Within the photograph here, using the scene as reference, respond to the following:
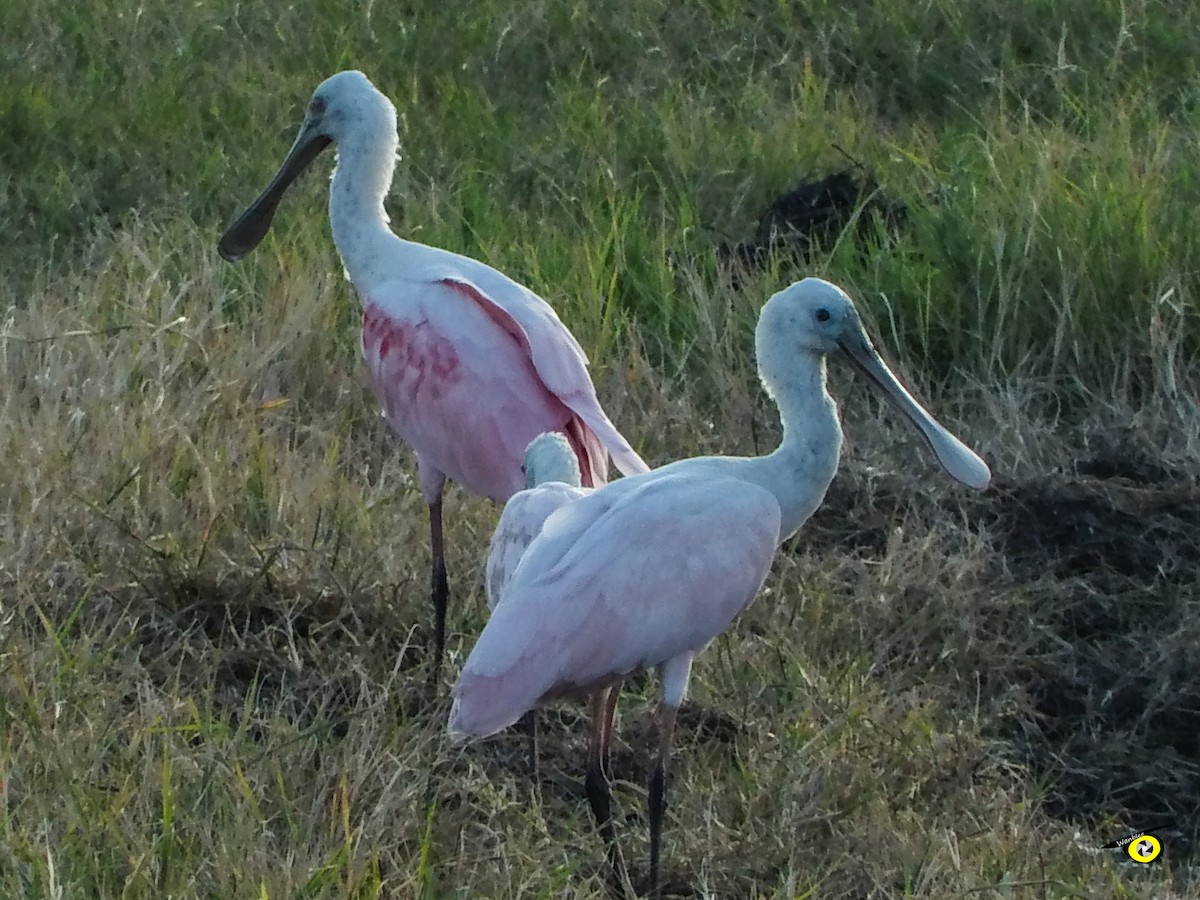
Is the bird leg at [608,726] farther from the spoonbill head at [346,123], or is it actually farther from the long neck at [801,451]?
the spoonbill head at [346,123]

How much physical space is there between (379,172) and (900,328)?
1.58m

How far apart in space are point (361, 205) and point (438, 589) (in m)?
1.10

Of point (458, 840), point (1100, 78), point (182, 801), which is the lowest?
point (1100, 78)

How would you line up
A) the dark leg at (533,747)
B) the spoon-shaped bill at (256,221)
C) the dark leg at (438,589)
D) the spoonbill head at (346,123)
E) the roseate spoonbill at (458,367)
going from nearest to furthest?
the dark leg at (533,747) → the dark leg at (438,589) → the roseate spoonbill at (458,367) → the spoonbill head at (346,123) → the spoon-shaped bill at (256,221)

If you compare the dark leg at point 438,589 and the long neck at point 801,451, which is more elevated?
A: the long neck at point 801,451

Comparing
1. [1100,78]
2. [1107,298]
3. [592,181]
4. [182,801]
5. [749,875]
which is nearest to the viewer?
[182,801]

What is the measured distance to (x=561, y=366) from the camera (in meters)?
4.36

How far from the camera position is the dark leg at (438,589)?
4172 millimetres

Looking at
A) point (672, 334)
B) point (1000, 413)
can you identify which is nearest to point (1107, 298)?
point (1000, 413)

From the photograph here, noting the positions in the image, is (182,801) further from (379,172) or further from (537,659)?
(379,172)

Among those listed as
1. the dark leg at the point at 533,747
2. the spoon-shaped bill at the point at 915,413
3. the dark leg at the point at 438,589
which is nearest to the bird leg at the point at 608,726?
the dark leg at the point at 533,747

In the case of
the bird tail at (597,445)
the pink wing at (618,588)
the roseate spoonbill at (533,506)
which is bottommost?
the bird tail at (597,445)

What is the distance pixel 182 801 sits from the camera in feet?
10.9

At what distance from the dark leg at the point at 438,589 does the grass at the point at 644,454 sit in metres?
0.05
